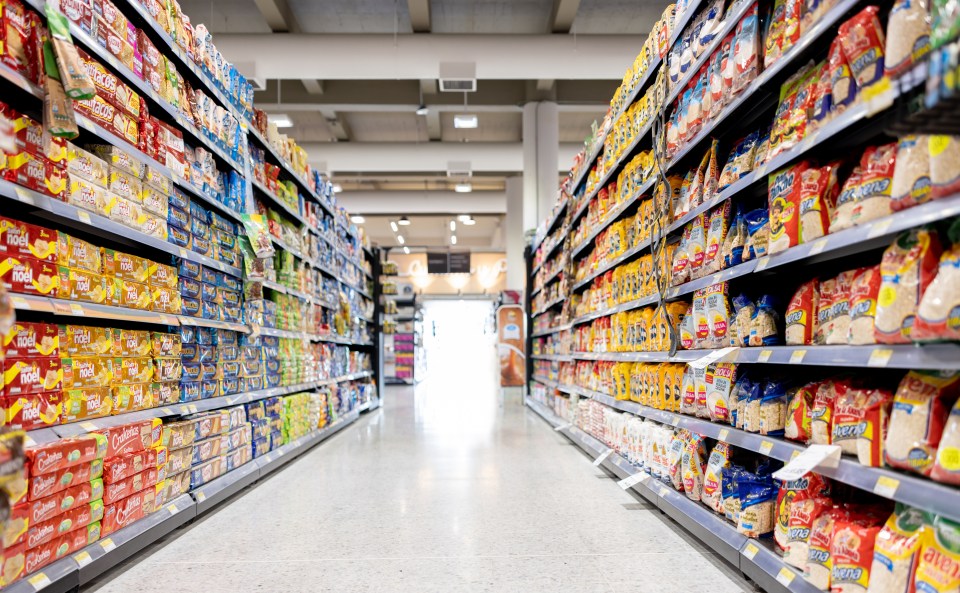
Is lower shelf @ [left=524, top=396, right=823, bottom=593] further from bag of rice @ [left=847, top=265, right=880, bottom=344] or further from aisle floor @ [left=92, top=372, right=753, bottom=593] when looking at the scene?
bag of rice @ [left=847, top=265, right=880, bottom=344]

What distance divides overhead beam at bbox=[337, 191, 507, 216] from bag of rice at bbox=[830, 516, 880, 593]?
15299mm

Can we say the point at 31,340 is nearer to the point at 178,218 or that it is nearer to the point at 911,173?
the point at 178,218

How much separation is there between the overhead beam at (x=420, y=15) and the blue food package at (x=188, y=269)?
5559 millimetres

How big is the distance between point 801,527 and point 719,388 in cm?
72

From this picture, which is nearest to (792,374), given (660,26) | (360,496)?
(660,26)

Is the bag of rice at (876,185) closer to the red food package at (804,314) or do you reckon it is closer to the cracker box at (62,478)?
the red food package at (804,314)

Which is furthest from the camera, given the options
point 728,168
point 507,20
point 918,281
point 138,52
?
point 507,20

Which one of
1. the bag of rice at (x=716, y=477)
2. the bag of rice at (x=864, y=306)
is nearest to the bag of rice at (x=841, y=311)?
the bag of rice at (x=864, y=306)

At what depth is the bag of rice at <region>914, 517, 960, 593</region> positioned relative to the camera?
1.26 metres

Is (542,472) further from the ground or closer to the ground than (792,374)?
closer to the ground

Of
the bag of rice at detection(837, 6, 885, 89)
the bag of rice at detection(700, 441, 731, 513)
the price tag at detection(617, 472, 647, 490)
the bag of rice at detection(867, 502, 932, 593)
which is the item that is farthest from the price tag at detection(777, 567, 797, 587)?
the bag of rice at detection(837, 6, 885, 89)

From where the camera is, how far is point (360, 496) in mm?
3533

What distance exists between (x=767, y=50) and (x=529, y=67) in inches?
249

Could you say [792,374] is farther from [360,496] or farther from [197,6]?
[197,6]
